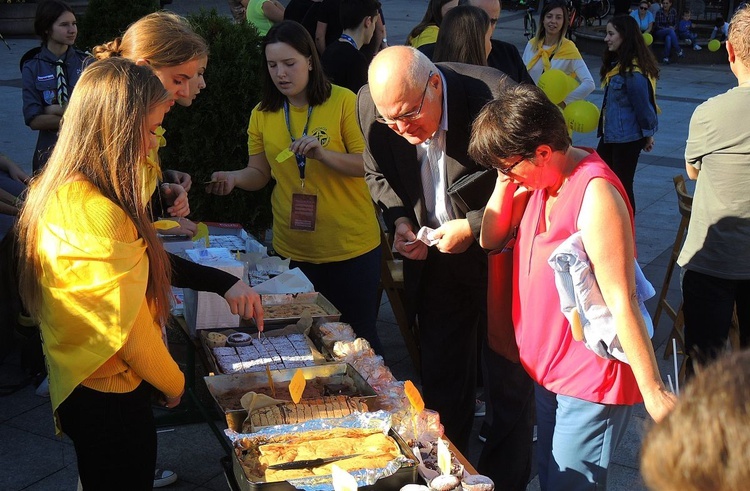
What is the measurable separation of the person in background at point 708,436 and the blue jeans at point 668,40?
20.1 metres

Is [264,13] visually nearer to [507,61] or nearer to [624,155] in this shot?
[507,61]

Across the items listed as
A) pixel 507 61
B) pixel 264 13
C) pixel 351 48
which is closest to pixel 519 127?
pixel 507 61

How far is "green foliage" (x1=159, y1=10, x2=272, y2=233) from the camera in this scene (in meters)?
5.86

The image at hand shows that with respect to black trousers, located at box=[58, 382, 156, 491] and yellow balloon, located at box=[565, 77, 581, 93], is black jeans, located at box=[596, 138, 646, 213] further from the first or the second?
black trousers, located at box=[58, 382, 156, 491]

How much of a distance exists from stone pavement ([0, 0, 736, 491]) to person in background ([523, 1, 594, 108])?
1488mm

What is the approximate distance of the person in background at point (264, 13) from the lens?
729 centimetres

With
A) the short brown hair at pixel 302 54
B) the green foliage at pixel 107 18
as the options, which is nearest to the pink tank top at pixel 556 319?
the short brown hair at pixel 302 54

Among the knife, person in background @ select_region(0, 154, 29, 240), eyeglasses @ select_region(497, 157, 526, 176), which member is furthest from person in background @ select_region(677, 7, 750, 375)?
person in background @ select_region(0, 154, 29, 240)

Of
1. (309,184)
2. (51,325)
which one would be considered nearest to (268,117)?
(309,184)

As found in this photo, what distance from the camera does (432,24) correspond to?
6359 millimetres

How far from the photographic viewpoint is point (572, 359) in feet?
8.68

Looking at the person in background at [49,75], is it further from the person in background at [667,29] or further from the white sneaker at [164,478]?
the person in background at [667,29]

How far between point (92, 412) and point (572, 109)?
5.52 m

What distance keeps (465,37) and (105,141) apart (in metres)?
2.18
